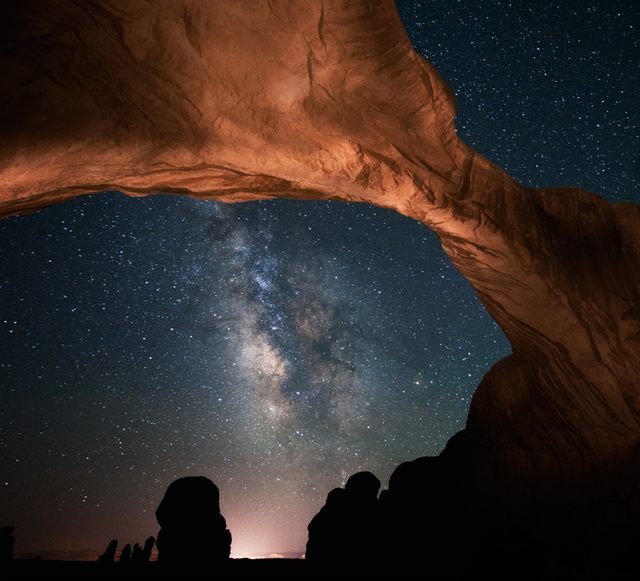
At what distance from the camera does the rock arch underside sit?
3137 mm

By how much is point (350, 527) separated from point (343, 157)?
30.6 feet

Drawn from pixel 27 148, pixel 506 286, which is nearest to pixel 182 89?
pixel 27 148

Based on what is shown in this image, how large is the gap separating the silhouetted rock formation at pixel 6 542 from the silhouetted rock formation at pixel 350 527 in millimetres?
6985

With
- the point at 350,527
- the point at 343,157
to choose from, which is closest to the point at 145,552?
the point at 350,527

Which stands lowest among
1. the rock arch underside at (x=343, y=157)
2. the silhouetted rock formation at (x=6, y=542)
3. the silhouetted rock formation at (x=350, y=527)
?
the silhouetted rock formation at (x=350, y=527)

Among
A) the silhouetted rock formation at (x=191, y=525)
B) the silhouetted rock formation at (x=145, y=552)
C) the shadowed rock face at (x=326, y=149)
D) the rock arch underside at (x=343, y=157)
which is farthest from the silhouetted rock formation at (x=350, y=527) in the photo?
the silhouetted rock formation at (x=145, y=552)

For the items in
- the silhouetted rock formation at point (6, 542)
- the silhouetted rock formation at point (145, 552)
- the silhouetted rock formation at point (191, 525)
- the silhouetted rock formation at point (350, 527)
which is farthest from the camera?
the silhouetted rock formation at point (145, 552)

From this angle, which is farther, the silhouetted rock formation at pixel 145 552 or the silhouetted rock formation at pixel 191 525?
the silhouetted rock formation at pixel 145 552

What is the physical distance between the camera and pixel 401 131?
169 inches

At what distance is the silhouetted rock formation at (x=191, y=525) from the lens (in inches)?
364

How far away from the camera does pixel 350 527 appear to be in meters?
9.75

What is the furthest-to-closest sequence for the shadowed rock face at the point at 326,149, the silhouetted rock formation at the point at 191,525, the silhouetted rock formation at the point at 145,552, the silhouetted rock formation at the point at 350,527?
1. the silhouetted rock formation at the point at 145,552
2. the silhouetted rock formation at the point at 191,525
3. the silhouetted rock formation at the point at 350,527
4. the shadowed rock face at the point at 326,149

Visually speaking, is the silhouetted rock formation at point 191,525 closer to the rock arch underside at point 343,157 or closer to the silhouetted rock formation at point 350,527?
the silhouetted rock formation at point 350,527

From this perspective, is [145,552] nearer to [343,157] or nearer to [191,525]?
[191,525]
